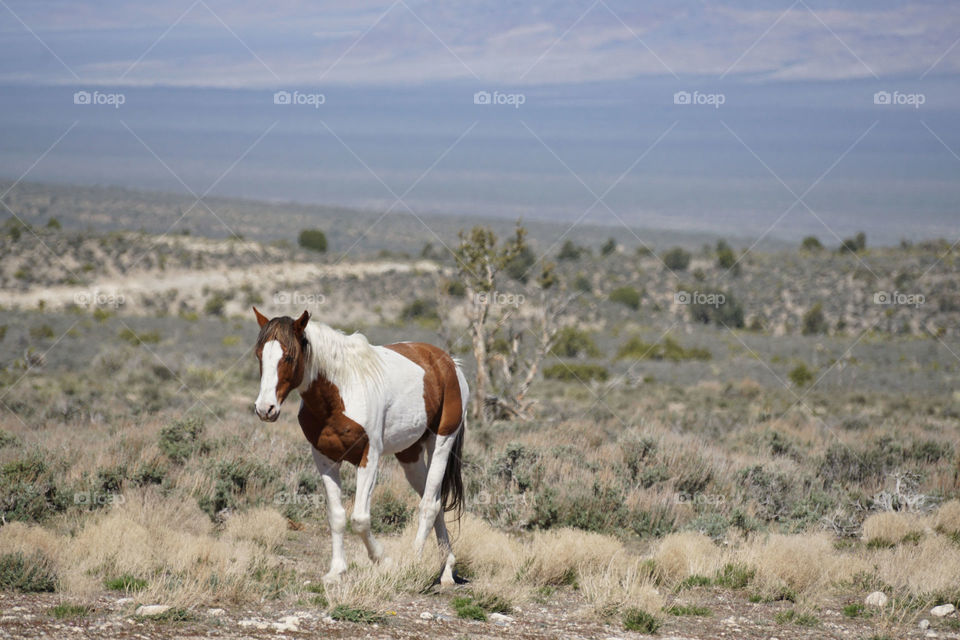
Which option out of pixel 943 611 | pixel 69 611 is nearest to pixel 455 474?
A: pixel 69 611

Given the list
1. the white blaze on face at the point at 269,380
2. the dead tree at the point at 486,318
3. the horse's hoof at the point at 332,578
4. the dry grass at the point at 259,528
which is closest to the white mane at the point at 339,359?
the white blaze on face at the point at 269,380

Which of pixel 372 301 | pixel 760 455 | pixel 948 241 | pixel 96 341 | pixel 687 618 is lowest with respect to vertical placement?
pixel 687 618

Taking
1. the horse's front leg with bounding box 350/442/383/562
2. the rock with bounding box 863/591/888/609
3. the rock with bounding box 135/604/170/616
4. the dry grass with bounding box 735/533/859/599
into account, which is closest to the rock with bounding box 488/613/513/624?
the horse's front leg with bounding box 350/442/383/562

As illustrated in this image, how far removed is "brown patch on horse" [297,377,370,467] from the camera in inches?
301

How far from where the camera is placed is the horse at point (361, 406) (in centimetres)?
726

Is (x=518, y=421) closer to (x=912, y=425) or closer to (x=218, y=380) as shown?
(x=912, y=425)

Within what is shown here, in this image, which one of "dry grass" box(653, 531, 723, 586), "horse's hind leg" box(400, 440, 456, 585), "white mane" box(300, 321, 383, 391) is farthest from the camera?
"dry grass" box(653, 531, 723, 586)

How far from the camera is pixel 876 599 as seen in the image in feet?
27.5

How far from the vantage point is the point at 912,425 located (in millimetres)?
20594

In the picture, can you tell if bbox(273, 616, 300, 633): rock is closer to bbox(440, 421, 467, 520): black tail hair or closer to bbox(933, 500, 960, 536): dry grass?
bbox(440, 421, 467, 520): black tail hair

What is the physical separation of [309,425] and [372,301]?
171 feet

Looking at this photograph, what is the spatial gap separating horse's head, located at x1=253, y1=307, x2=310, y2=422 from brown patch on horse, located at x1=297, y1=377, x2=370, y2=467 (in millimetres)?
274

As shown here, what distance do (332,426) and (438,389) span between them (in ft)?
4.02

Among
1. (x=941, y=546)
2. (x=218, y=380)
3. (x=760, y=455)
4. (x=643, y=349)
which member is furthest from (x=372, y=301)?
(x=941, y=546)
